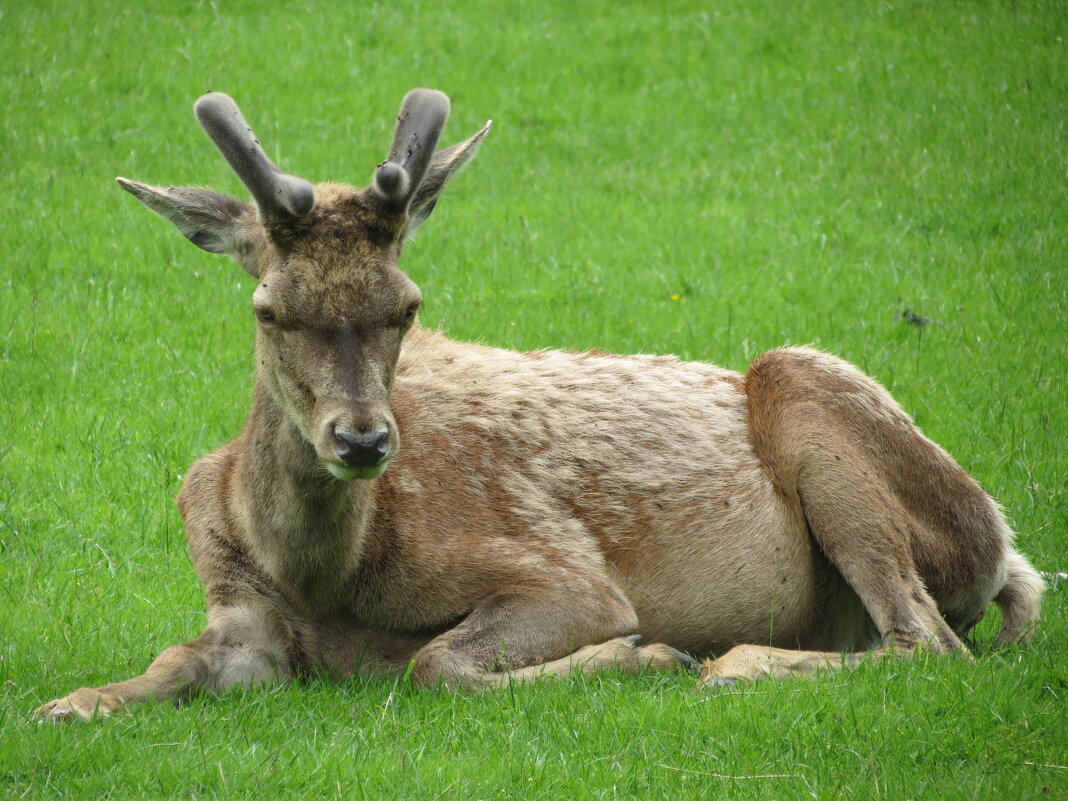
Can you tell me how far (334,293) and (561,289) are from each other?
257 inches

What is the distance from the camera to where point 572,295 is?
11859 mm

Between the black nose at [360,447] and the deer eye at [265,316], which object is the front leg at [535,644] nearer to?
the black nose at [360,447]

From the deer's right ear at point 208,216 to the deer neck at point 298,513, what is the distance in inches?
25.3

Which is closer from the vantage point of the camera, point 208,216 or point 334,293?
point 334,293

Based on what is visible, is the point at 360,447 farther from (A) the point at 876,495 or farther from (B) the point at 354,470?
(A) the point at 876,495

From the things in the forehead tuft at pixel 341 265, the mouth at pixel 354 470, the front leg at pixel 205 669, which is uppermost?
the forehead tuft at pixel 341 265

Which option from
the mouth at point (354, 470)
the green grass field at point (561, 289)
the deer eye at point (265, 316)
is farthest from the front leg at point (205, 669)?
the deer eye at point (265, 316)

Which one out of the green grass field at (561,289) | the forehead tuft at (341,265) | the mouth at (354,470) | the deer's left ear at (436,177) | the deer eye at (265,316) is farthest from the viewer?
the deer's left ear at (436,177)

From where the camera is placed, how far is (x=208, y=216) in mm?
6133

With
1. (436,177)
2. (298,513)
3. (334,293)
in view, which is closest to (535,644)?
(298,513)

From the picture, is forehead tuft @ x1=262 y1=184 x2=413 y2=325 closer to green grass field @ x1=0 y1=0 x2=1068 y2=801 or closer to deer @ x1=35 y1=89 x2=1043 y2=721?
deer @ x1=35 y1=89 x2=1043 y2=721

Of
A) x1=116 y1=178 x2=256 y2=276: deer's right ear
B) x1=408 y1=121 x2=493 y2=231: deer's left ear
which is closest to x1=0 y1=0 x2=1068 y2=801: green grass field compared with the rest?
x1=116 y1=178 x2=256 y2=276: deer's right ear

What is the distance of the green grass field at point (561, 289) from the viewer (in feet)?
17.2

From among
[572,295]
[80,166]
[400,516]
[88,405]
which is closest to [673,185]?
[572,295]
